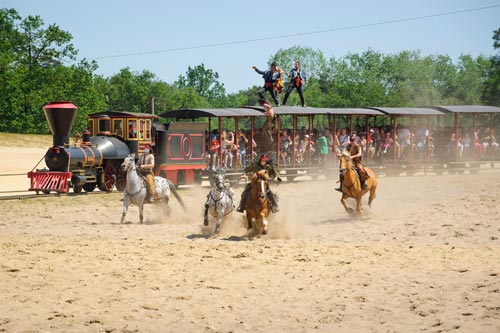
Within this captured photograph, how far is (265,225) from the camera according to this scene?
17844mm

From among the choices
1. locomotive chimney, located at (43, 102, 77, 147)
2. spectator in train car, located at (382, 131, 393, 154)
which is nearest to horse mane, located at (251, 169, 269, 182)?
locomotive chimney, located at (43, 102, 77, 147)


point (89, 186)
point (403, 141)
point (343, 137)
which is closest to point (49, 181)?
point (89, 186)

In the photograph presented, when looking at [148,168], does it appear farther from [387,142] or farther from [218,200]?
[387,142]

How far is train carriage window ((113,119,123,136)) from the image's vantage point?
32281 mm

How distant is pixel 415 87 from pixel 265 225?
8949 cm

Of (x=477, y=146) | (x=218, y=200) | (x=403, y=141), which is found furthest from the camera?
(x=477, y=146)

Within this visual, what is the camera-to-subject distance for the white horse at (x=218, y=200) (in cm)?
1808

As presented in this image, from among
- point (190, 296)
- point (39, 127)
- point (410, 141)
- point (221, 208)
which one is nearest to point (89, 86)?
point (39, 127)

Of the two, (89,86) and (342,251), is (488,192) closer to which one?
(342,251)

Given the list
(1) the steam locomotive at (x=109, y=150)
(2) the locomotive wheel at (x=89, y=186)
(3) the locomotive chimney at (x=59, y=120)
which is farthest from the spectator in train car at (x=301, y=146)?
(3) the locomotive chimney at (x=59, y=120)

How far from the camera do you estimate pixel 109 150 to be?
30.9 m

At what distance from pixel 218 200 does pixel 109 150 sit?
13594 mm

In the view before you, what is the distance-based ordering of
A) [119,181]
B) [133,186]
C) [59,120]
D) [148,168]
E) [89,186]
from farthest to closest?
[119,181] → [89,186] → [59,120] → [148,168] → [133,186]

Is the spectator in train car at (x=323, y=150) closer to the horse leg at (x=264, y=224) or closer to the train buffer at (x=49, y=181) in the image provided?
the train buffer at (x=49, y=181)
